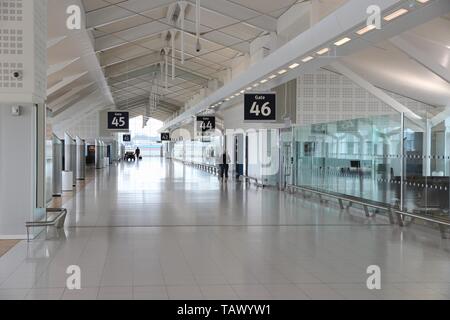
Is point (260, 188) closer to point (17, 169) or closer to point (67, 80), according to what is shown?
point (67, 80)

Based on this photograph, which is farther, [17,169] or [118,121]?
[118,121]

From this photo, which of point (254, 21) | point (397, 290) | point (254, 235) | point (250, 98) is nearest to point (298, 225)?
point (254, 235)

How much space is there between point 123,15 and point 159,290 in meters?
11.8

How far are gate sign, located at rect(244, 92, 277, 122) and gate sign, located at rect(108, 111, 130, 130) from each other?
14.5 meters

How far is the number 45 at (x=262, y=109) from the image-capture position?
1756cm

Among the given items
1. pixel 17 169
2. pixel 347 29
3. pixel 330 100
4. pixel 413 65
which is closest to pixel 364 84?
pixel 413 65

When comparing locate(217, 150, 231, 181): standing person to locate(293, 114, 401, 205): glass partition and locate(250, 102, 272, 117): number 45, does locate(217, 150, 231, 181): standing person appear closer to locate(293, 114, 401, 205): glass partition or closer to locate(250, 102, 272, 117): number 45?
locate(293, 114, 401, 205): glass partition

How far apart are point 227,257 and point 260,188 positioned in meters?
13.9

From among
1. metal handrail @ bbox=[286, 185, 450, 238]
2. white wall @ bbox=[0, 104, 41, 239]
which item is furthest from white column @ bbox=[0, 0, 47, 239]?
metal handrail @ bbox=[286, 185, 450, 238]

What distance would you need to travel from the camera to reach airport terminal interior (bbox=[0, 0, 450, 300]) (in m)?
6.22

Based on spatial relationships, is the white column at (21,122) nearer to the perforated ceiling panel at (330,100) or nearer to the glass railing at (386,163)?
the glass railing at (386,163)

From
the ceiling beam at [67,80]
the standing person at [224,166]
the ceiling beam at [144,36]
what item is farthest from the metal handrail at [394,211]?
the ceiling beam at [67,80]

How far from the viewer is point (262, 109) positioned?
17.6 meters

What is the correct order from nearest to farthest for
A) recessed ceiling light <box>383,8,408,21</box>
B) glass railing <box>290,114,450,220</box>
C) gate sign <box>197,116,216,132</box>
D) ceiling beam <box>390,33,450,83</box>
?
recessed ceiling light <box>383,8,408,21</box>
glass railing <box>290,114,450,220</box>
ceiling beam <box>390,33,450,83</box>
gate sign <box>197,116,216,132</box>
